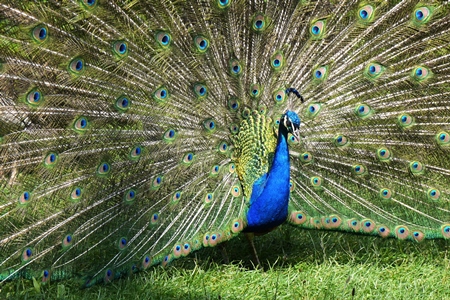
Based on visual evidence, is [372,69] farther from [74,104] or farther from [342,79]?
[74,104]

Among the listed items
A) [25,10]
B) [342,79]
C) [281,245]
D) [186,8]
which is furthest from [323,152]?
[25,10]

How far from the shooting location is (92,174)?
3723 millimetres

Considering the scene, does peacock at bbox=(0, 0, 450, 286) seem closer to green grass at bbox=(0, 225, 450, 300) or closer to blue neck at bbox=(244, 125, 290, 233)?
blue neck at bbox=(244, 125, 290, 233)

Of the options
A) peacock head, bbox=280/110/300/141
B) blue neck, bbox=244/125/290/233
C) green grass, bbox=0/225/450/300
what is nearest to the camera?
peacock head, bbox=280/110/300/141

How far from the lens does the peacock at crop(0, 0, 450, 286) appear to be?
3.54m

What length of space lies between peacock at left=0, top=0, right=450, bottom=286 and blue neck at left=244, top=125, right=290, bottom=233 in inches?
0.5

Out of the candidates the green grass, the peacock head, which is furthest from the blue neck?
the green grass

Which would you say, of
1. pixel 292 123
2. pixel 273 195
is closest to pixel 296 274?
pixel 273 195

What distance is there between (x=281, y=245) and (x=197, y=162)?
40.2 inches

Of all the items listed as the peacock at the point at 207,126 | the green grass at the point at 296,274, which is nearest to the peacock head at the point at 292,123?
the peacock at the point at 207,126

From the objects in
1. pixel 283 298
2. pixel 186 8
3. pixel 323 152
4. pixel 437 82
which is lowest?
pixel 283 298

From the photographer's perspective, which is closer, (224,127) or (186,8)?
(186,8)

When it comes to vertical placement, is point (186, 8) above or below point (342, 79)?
above

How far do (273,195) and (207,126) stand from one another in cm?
56
